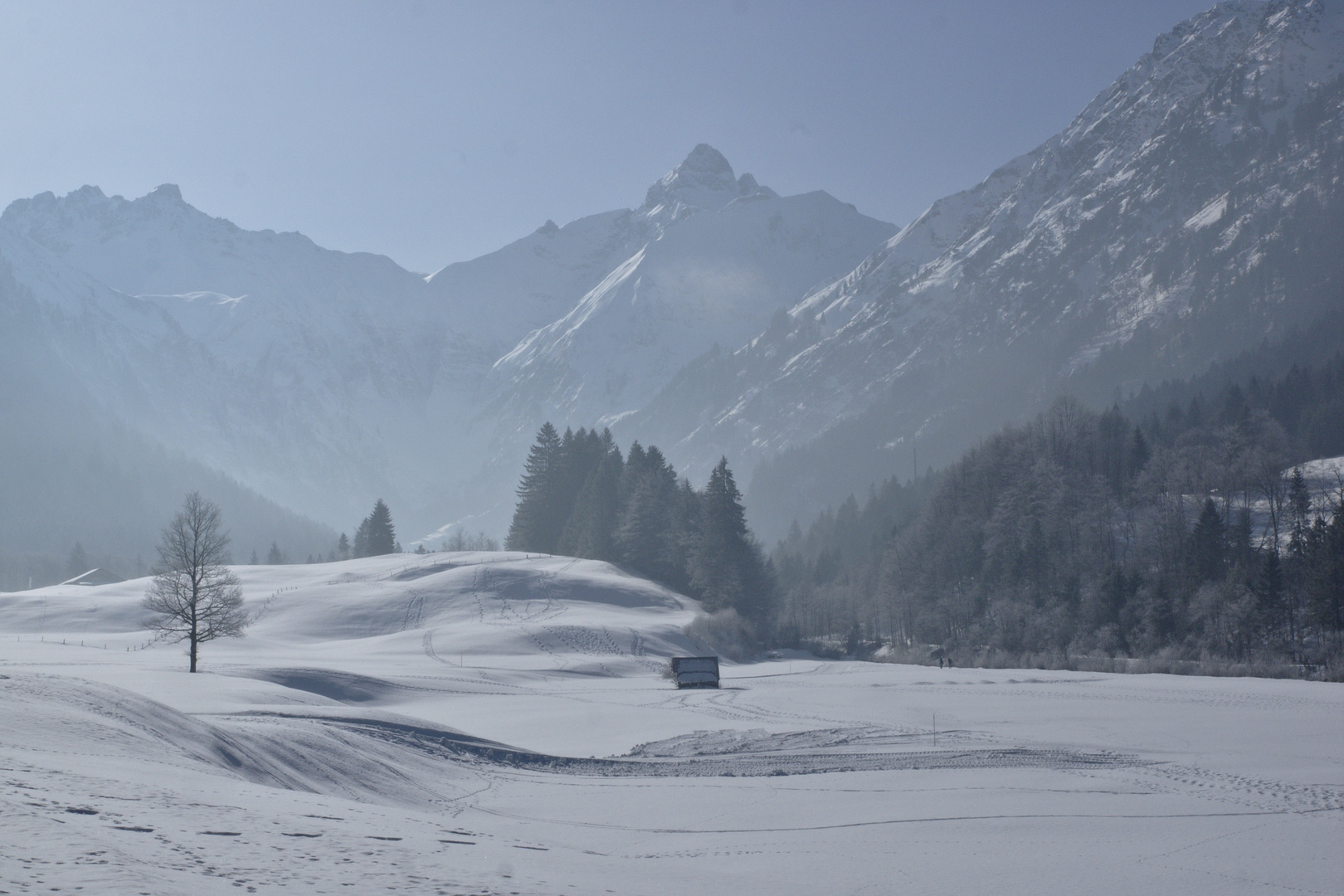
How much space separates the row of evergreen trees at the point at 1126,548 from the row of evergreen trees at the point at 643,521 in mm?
8322

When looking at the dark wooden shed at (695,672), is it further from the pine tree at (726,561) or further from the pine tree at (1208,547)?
the pine tree at (1208,547)

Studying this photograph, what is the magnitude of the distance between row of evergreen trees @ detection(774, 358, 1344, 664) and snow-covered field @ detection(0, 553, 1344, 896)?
2346 centimetres

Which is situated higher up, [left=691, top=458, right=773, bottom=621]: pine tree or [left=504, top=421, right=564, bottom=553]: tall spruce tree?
[left=504, top=421, right=564, bottom=553]: tall spruce tree

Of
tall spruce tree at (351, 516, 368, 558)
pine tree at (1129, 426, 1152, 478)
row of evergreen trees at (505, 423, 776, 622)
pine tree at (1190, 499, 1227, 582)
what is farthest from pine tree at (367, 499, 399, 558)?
pine tree at (1190, 499, 1227, 582)

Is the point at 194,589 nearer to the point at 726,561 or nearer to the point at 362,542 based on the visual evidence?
the point at 726,561

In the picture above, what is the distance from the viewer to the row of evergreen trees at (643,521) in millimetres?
82562

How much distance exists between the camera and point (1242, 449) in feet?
282

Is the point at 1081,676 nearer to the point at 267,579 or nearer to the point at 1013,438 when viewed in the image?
the point at 1013,438

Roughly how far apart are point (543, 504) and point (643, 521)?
1909 centimetres

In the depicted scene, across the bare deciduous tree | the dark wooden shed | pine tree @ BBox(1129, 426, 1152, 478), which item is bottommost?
the dark wooden shed

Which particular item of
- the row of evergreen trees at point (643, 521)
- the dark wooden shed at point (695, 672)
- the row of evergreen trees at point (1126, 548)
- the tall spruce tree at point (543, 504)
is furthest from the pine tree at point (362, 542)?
the dark wooden shed at point (695, 672)

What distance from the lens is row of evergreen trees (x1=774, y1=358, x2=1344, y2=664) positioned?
5934 centimetres

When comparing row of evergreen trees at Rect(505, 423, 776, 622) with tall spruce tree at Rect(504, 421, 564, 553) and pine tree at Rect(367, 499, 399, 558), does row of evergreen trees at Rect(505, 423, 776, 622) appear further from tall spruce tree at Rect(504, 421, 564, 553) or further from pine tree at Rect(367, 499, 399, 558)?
pine tree at Rect(367, 499, 399, 558)

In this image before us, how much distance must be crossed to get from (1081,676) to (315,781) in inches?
1762
